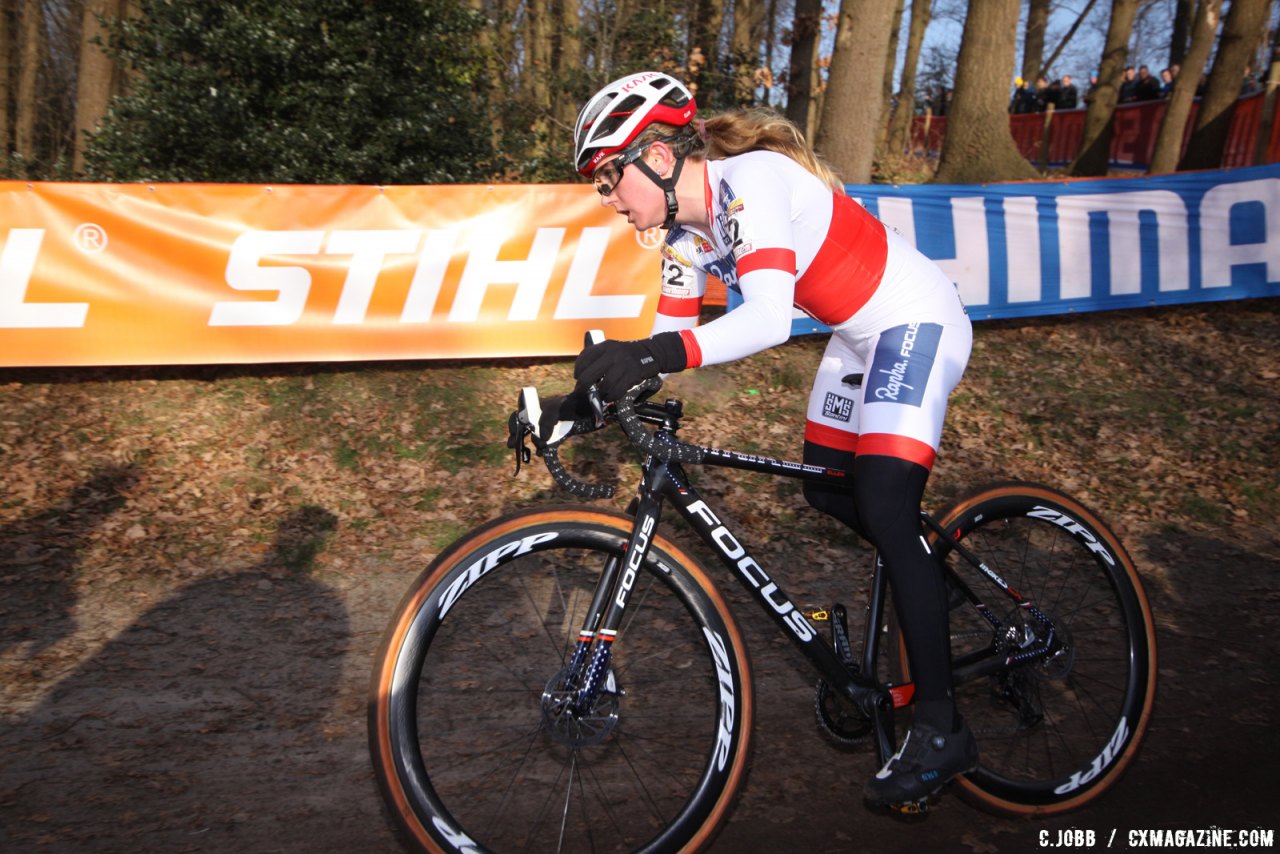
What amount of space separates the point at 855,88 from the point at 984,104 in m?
2.95

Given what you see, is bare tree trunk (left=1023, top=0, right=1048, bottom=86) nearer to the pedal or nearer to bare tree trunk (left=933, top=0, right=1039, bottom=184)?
bare tree trunk (left=933, top=0, right=1039, bottom=184)

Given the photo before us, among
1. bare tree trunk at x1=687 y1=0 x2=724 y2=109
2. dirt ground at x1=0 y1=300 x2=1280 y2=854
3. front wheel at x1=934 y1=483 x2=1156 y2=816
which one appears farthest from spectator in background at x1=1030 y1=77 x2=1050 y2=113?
front wheel at x1=934 y1=483 x2=1156 y2=816

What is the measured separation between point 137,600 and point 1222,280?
33.9 ft

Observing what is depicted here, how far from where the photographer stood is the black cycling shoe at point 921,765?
3143 millimetres

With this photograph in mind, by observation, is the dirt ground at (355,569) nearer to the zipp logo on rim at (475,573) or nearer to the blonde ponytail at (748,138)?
the zipp logo on rim at (475,573)

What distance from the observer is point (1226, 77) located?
13562 millimetres

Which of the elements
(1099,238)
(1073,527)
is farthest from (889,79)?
(1073,527)

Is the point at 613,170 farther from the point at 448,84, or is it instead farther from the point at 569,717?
the point at 448,84

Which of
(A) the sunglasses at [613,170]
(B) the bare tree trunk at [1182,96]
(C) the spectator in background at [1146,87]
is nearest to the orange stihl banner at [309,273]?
(A) the sunglasses at [613,170]

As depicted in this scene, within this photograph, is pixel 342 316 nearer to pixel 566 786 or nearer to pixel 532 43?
pixel 566 786

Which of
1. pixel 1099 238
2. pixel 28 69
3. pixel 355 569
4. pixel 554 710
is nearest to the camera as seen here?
pixel 554 710

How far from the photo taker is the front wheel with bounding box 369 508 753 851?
2826mm

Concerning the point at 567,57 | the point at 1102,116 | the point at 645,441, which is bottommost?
the point at 1102,116

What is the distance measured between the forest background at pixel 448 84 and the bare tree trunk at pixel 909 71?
7931 mm
